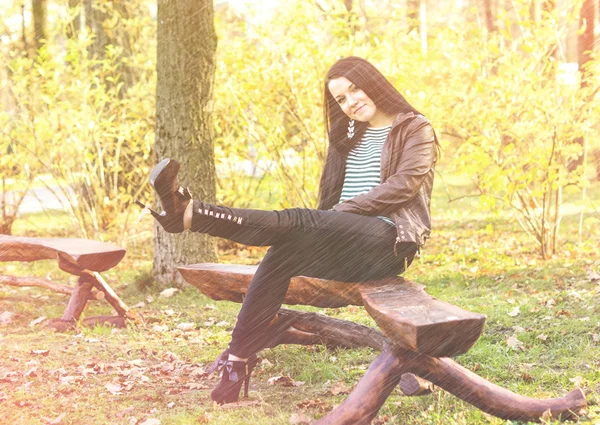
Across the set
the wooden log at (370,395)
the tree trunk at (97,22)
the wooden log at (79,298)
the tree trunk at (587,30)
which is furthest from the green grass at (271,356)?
the tree trunk at (97,22)

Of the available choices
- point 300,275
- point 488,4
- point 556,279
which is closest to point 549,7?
point 556,279

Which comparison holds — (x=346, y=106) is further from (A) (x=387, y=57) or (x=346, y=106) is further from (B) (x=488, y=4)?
(B) (x=488, y=4)

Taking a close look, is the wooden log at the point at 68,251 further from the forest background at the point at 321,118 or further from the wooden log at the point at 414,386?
the wooden log at the point at 414,386

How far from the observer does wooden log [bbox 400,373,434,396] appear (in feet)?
11.7

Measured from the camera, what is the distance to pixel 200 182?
264 inches

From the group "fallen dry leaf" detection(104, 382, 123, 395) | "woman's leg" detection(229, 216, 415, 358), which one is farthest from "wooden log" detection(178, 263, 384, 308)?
"fallen dry leaf" detection(104, 382, 123, 395)

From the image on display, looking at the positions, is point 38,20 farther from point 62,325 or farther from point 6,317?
point 62,325

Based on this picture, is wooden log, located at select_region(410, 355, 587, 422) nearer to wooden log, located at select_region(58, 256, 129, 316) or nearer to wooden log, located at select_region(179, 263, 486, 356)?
wooden log, located at select_region(179, 263, 486, 356)

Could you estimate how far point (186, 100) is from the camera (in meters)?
6.64

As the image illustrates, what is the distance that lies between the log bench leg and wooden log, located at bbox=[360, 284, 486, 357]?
0.45ft

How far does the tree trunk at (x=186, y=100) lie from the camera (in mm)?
6613

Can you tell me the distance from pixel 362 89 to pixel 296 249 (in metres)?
1.14

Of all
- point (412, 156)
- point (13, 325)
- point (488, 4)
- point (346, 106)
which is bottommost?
point (13, 325)

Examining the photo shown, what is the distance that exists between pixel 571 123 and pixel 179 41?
366cm
